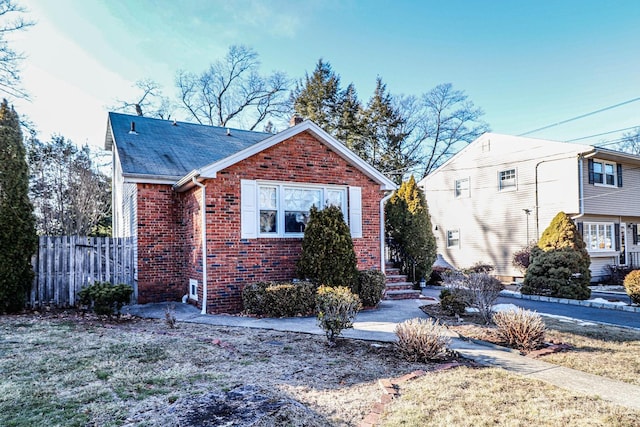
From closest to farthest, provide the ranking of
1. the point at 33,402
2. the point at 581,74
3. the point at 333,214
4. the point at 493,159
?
A: the point at 33,402 < the point at 333,214 < the point at 581,74 < the point at 493,159

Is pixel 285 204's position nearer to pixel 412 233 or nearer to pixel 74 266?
pixel 74 266

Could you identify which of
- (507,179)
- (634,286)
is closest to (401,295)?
(634,286)

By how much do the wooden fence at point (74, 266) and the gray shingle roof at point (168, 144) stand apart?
79.6 inches

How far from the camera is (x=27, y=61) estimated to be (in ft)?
45.0

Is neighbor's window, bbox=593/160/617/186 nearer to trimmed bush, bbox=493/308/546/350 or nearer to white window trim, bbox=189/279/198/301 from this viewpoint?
trimmed bush, bbox=493/308/546/350

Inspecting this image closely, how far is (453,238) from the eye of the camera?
854 inches

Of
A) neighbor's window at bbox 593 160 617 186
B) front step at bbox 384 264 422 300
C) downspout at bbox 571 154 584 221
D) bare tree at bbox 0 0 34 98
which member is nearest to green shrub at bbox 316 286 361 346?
front step at bbox 384 264 422 300

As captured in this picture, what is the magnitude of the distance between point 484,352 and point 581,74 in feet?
50.0

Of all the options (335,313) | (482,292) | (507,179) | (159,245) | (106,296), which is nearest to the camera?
(335,313)

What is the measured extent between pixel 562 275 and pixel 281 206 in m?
9.02

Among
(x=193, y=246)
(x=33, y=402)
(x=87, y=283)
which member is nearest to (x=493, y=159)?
(x=193, y=246)

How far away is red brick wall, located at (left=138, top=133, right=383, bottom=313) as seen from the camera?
8820mm

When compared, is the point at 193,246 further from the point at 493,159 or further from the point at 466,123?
the point at 466,123

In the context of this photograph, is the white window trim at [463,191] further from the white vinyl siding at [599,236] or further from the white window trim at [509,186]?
the white vinyl siding at [599,236]
